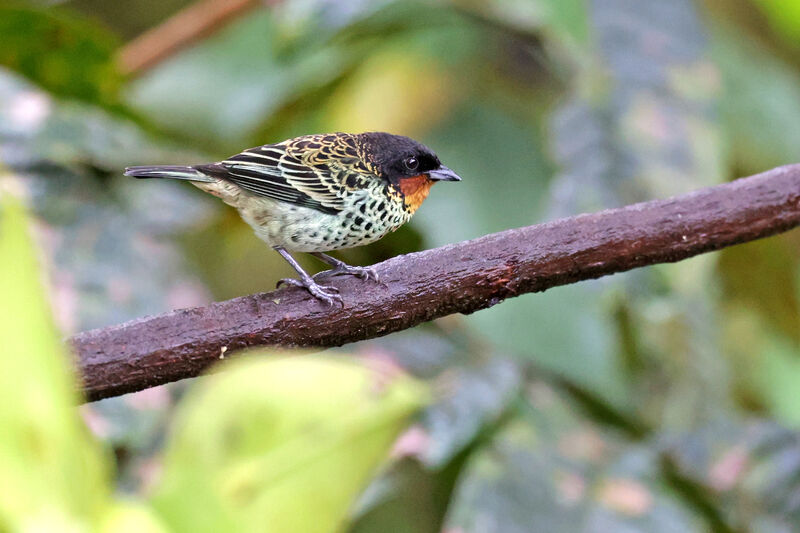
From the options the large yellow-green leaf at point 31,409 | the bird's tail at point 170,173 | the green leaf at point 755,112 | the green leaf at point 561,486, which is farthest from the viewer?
the green leaf at point 755,112

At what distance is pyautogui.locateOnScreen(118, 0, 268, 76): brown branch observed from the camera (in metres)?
2.98

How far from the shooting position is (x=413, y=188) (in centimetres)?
192

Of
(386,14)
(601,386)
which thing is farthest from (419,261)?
(386,14)

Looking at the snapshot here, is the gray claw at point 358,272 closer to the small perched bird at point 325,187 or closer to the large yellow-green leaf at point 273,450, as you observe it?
the small perched bird at point 325,187

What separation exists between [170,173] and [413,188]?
1.72 ft

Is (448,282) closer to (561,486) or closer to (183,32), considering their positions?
(561,486)

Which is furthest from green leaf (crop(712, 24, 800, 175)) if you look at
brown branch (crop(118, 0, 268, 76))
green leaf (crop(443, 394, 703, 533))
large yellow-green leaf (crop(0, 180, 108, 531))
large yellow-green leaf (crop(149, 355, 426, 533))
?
large yellow-green leaf (crop(0, 180, 108, 531))

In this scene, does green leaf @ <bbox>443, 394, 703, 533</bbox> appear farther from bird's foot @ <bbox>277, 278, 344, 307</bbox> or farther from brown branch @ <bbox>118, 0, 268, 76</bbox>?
brown branch @ <bbox>118, 0, 268, 76</bbox>

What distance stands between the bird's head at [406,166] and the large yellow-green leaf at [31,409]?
137 centimetres

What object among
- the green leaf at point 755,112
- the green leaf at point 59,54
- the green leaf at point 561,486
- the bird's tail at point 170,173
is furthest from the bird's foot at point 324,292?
the green leaf at point 755,112

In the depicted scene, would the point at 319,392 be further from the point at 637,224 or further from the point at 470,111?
the point at 470,111

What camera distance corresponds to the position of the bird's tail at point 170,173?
5.66 ft

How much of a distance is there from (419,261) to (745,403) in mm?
2226

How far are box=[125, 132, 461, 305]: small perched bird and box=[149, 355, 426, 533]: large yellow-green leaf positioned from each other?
3.77 feet
